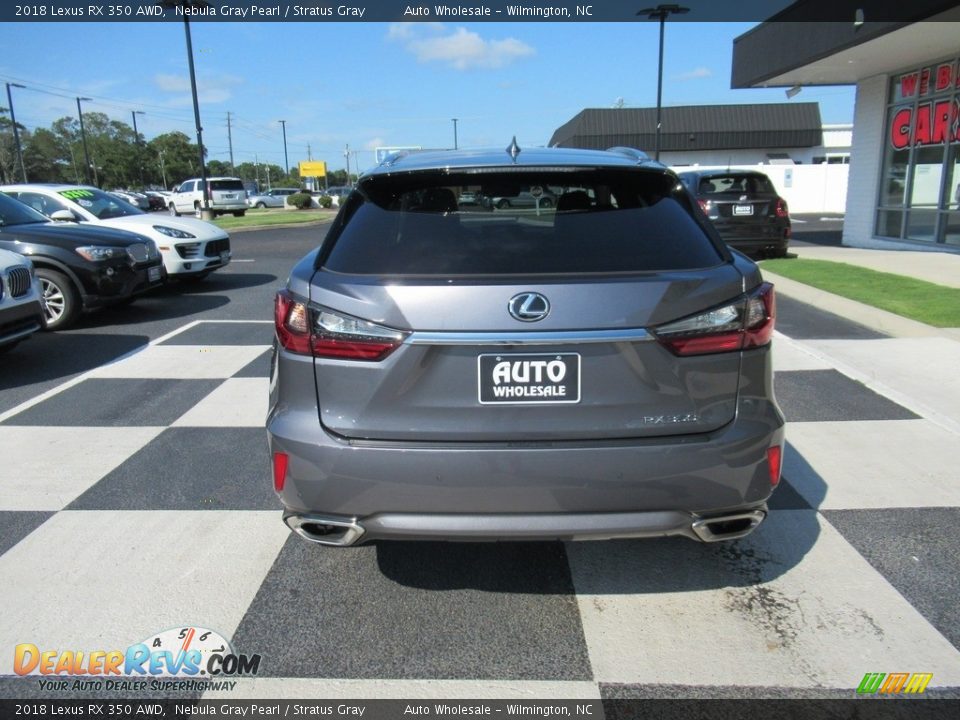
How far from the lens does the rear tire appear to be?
795 cm

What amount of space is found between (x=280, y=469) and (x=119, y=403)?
11.5 feet

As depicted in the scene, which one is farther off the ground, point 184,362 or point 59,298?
point 59,298

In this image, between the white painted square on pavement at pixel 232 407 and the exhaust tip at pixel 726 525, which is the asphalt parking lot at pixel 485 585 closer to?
the white painted square on pavement at pixel 232 407

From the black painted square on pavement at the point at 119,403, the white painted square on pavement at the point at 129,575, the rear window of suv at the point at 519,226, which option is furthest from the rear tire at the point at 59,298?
the rear window of suv at the point at 519,226

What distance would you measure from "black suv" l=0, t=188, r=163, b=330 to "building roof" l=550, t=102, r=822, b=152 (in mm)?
43874

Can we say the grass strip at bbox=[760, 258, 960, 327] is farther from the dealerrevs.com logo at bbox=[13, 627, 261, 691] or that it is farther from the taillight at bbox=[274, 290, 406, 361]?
the dealerrevs.com logo at bbox=[13, 627, 261, 691]

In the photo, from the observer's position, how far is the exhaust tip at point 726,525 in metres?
2.49

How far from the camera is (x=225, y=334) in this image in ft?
25.5

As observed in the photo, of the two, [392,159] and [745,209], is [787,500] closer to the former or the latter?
[392,159]

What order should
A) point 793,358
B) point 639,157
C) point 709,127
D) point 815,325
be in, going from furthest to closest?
1. point 709,127
2. point 815,325
3. point 793,358
4. point 639,157


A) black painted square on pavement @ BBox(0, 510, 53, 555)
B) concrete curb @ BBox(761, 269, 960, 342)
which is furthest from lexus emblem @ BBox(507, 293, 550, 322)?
concrete curb @ BBox(761, 269, 960, 342)

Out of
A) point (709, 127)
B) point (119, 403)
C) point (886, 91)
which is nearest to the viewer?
point (119, 403)

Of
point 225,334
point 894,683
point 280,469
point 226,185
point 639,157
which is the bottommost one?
point 894,683

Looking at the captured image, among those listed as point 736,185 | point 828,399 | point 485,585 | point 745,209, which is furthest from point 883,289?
point 485,585
